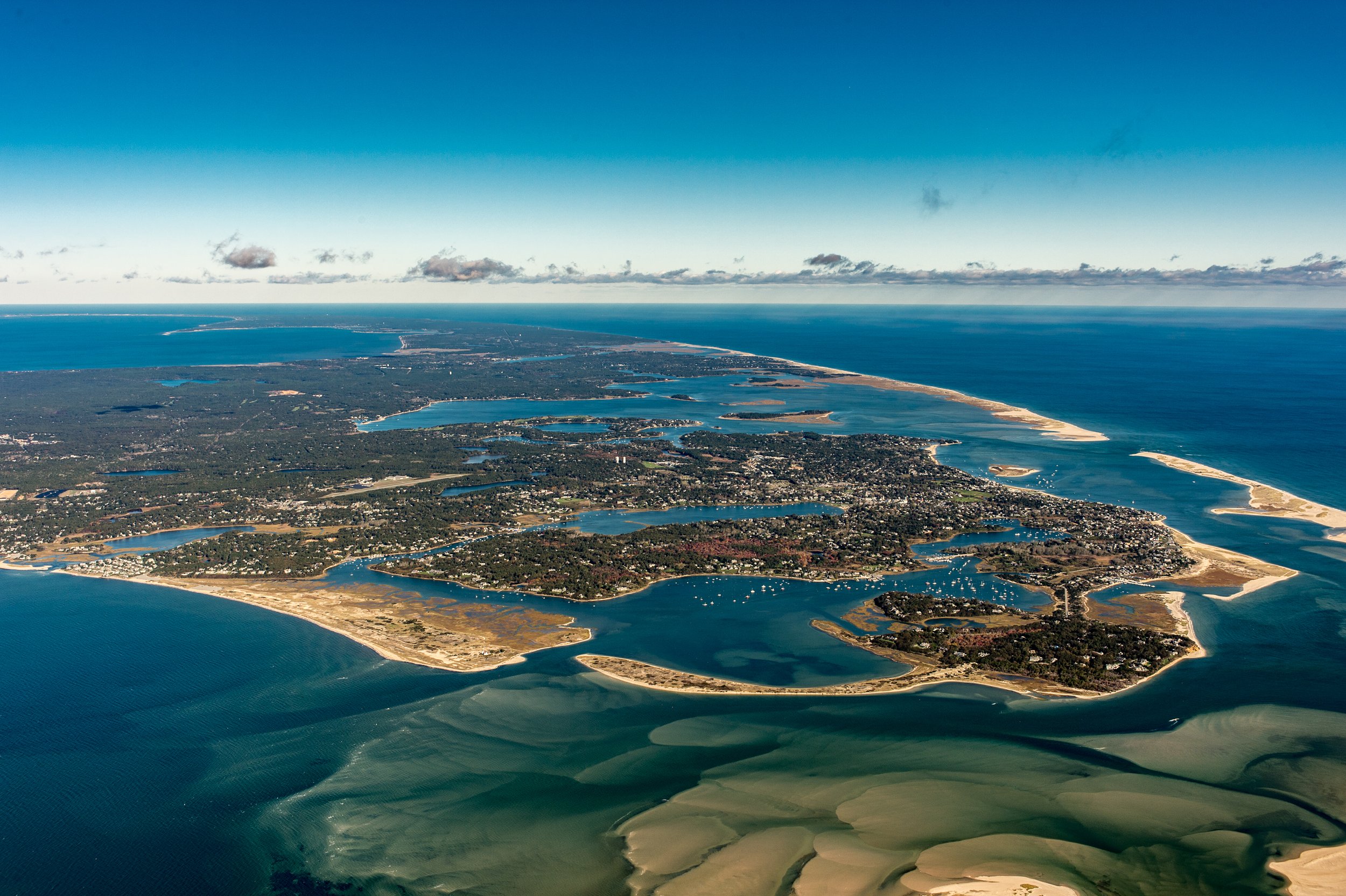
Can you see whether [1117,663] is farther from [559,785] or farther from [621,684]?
[559,785]

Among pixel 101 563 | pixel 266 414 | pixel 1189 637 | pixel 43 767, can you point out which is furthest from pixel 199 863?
pixel 266 414

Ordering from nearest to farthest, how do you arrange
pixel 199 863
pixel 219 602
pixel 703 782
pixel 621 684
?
pixel 199 863 → pixel 703 782 → pixel 621 684 → pixel 219 602

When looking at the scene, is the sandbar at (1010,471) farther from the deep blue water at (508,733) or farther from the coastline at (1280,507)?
the deep blue water at (508,733)

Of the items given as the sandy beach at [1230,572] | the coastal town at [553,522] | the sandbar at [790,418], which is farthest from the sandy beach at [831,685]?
the sandbar at [790,418]

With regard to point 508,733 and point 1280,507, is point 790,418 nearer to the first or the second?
point 1280,507

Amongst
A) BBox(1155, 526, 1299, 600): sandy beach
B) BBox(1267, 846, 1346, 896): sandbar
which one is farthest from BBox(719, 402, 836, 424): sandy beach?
BBox(1267, 846, 1346, 896): sandbar

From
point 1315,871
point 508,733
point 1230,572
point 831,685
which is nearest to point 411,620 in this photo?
point 508,733

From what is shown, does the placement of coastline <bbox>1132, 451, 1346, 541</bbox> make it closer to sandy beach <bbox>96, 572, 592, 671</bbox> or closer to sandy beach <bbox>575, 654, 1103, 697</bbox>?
sandy beach <bbox>575, 654, 1103, 697</bbox>
